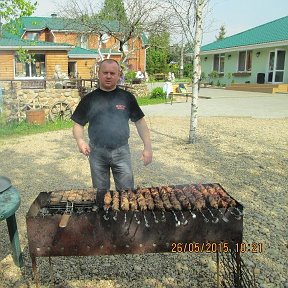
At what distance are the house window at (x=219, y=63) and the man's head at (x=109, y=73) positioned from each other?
1204 inches

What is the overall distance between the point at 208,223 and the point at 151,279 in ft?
3.46

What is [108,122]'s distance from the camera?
351cm

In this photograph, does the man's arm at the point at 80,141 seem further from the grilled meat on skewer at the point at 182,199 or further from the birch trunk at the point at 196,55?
the birch trunk at the point at 196,55

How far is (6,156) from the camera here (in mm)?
8320

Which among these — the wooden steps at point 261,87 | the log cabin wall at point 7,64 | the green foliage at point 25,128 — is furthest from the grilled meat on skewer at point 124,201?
the log cabin wall at point 7,64

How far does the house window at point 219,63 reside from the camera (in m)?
32.4

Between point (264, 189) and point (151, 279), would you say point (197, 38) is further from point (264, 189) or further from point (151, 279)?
point (151, 279)

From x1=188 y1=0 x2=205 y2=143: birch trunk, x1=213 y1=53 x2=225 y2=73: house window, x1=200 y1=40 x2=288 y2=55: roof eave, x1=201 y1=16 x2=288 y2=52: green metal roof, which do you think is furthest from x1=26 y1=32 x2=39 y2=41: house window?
x1=188 y1=0 x2=205 y2=143: birch trunk

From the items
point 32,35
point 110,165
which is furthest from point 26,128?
point 32,35

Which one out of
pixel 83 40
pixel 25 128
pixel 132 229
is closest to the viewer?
pixel 132 229

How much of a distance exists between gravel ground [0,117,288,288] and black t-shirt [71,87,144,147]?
52.6 inches

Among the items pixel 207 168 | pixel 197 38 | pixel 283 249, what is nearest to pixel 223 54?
pixel 197 38

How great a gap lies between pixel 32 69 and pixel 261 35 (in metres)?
19.3

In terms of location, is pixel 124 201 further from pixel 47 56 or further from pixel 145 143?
pixel 47 56
